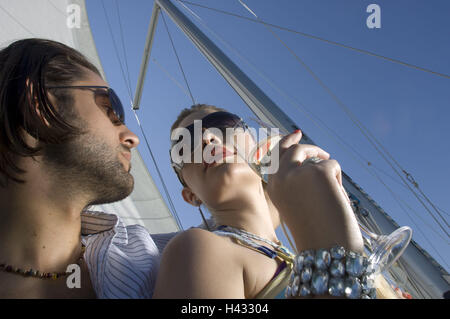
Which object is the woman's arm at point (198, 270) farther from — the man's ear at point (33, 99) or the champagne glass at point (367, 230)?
the man's ear at point (33, 99)

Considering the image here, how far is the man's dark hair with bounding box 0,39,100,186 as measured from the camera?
48.1 inches

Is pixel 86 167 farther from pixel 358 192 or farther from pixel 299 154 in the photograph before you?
pixel 358 192

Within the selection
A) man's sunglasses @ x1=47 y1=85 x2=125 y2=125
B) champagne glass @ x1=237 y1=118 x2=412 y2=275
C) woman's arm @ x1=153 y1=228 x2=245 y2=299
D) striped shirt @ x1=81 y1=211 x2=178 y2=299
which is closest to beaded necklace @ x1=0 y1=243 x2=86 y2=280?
striped shirt @ x1=81 y1=211 x2=178 y2=299

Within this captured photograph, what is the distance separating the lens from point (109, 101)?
1479 mm

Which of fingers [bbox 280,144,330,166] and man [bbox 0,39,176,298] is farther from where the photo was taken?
man [bbox 0,39,176,298]

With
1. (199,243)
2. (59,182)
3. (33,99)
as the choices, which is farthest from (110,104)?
(199,243)

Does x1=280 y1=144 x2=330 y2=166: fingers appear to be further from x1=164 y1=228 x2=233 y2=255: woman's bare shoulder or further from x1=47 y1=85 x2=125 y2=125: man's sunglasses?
x1=47 y1=85 x2=125 y2=125: man's sunglasses

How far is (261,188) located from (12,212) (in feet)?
3.41

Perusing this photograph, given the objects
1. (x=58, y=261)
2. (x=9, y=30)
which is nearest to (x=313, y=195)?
(x=58, y=261)

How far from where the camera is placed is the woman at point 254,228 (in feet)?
2.47

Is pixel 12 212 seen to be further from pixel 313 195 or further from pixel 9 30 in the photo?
pixel 9 30

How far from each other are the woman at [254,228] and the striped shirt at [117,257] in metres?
0.21

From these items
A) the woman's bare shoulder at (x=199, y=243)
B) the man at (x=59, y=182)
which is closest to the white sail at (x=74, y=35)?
the man at (x=59, y=182)

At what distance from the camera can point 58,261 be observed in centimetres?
115
